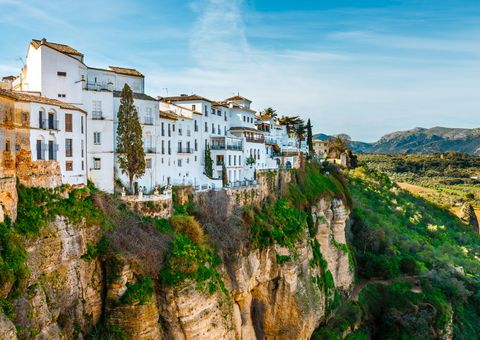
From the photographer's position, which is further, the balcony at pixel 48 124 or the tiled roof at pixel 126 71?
the tiled roof at pixel 126 71

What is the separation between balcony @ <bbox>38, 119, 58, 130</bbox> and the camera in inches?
940

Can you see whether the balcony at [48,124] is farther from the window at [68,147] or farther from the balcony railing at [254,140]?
the balcony railing at [254,140]

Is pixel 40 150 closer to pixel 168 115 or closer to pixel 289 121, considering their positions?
pixel 168 115

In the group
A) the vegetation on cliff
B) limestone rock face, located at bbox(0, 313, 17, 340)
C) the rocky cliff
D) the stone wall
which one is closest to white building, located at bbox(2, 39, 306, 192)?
the stone wall

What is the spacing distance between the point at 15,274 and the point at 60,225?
167 inches

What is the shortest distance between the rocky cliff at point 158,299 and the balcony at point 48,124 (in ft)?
16.1

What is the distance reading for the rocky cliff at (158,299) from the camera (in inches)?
782

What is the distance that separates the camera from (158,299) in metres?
25.2

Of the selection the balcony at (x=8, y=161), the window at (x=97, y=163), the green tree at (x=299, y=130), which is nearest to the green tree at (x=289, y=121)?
the green tree at (x=299, y=130)

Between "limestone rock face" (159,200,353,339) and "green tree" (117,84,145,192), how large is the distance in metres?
8.32

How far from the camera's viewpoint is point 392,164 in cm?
14512

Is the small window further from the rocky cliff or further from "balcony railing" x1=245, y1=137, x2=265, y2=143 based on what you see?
"balcony railing" x1=245, y1=137, x2=265, y2=143

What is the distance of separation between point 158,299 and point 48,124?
1041cm

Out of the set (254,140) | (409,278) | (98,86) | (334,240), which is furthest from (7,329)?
(409,278)
